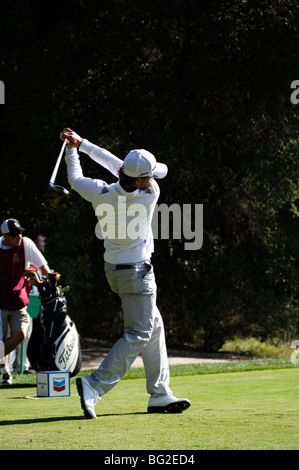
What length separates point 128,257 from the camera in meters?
6.57

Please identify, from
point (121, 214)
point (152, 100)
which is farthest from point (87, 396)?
point (152, 100)

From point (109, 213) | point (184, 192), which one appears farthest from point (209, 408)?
point (184, 192)

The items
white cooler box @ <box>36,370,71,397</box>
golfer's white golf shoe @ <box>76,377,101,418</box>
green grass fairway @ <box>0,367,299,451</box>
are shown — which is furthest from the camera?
white cooler box @ <box>36,370,71,397</box>

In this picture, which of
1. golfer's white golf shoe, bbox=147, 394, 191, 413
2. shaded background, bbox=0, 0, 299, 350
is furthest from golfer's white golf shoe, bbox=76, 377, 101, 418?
shaded background, bbox=0, 0, 299, 350

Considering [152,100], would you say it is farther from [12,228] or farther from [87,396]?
[87,396]

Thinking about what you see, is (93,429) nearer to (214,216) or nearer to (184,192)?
(184,192)

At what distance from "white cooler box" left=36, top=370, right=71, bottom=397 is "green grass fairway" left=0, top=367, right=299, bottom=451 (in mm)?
109

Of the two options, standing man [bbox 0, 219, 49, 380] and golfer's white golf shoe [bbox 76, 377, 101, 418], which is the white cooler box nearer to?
golfer's white golf shoe [bbox 76, 377, 101, 418]

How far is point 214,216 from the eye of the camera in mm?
18203

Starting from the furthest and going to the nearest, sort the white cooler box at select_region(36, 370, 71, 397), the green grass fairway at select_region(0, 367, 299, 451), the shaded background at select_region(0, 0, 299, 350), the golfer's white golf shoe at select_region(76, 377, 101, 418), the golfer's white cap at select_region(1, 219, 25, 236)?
the shaded background at select_region(0, 0, 299, 350), the golfer's white cap at select_region(1, 219, 25, 236), the white cooler box at select_region(36, 370, 71, 397), the golfer's white golf shoe at select_region(76, 377, 101, 418), the green grass fairway at select_region(0, 367, 299, 451)

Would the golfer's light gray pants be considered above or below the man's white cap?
below

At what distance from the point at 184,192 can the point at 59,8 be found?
4.31 metres

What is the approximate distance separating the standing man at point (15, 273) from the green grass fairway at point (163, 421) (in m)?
1.10

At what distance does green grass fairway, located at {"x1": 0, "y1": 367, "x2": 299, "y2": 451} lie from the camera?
16.2 feet
